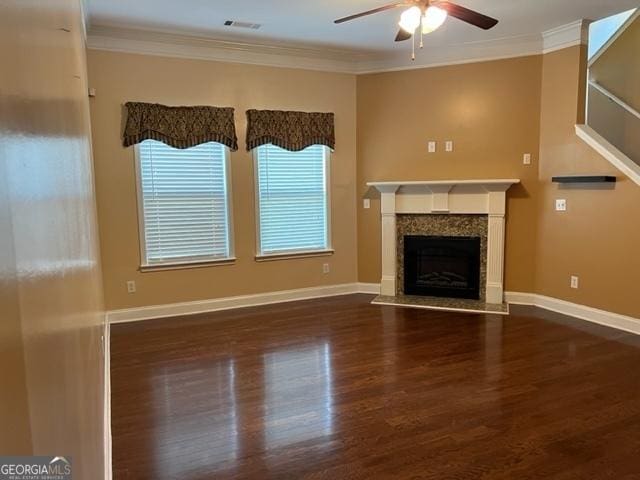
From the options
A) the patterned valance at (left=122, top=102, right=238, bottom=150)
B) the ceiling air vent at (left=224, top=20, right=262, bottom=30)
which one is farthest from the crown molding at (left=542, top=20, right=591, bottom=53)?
the patterned valance at (left=122, top=102, right=238, bottom=150)

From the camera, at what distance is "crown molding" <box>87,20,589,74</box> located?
183 inches

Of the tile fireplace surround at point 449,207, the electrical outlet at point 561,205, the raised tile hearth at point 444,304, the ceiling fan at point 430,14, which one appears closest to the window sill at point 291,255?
the tile fireplace surround at point 449,207

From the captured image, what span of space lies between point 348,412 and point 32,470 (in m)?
2.50

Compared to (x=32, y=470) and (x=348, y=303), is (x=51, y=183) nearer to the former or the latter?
(x=32, y=470)

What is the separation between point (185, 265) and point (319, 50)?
9.48ft

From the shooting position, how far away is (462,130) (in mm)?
5453

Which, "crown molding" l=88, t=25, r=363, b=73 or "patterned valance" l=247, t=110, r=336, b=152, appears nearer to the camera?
"crown molding" l=88, t=25, r=363, b=73

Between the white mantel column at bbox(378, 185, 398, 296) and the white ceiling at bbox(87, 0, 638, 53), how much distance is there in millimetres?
1742

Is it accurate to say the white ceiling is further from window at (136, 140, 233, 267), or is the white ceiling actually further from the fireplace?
the fireplace

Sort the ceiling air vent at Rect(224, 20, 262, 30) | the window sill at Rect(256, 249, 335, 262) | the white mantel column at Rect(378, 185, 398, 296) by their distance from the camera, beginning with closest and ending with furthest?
the ceiling air vent at Rect(224, 20, 262, 30), the window sill at Rect(256, 249, 335, 262), the white mantel column at Rect(378, 185, 398, 296)

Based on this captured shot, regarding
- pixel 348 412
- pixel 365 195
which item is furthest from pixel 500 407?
pixel 365 195

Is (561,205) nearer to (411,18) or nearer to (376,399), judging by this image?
(411,18)

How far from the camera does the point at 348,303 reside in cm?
555

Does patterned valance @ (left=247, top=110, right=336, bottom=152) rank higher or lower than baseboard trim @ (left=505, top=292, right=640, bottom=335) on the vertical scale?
higher
